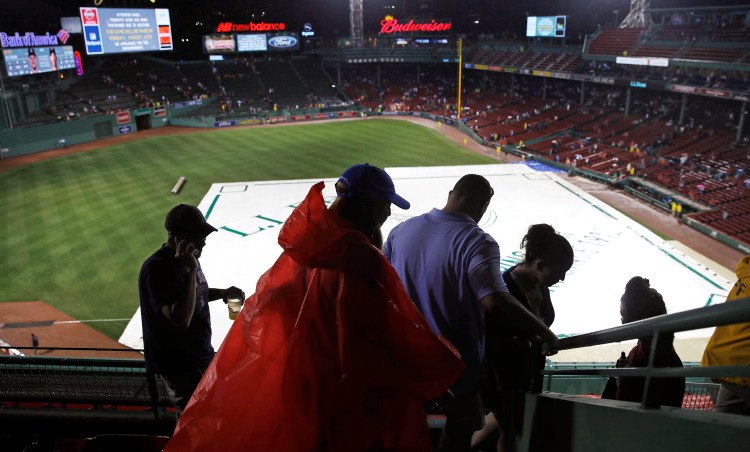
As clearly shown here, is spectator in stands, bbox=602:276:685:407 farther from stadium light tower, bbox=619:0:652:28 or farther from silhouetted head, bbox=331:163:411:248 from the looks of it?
stadium light tower, bbox=619:0:652:28

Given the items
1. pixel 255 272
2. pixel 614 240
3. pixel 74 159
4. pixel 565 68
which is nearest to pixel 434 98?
pixel 565 68

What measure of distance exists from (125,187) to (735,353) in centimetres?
2655

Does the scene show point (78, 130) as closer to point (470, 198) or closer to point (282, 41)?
point (282, 41)

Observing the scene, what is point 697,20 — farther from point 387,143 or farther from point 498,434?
point 498,434

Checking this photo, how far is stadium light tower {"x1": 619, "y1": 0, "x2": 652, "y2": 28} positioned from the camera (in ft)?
136

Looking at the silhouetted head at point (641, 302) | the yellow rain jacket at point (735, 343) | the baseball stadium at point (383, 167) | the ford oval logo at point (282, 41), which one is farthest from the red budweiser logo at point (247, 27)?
the yellow rain jacket at point (735, 343)

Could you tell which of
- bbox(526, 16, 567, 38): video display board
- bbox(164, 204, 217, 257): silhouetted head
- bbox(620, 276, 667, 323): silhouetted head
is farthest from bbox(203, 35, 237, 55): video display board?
bbox(620, 276, 667, 323): silhouetted head

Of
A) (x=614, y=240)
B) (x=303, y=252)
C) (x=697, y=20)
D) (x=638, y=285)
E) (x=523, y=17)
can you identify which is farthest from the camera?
(x=523, y=17)

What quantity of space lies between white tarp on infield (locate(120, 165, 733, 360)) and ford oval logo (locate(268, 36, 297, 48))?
119 feet

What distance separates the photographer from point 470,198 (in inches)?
121

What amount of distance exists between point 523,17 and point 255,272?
53782 millimetres

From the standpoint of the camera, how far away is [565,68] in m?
42.0

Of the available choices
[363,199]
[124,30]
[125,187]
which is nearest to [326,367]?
[363,199]

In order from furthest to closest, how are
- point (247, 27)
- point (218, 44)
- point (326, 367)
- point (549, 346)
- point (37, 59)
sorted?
point (247, 27), point (218, 44), point (37, 59), point (549, 346), point (326, 367)
